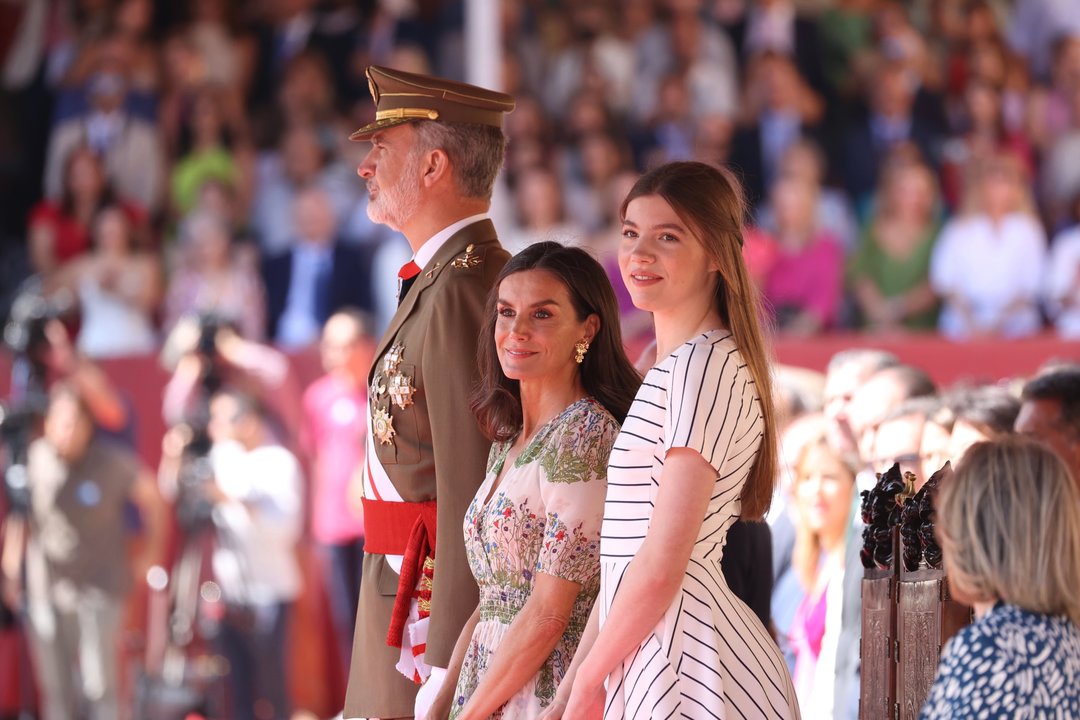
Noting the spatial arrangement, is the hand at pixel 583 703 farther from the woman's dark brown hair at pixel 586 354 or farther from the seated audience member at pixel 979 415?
the seated audience member at pixel 979 415

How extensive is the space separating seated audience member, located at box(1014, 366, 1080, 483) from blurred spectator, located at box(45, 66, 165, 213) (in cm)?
689

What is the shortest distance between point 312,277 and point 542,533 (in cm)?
619

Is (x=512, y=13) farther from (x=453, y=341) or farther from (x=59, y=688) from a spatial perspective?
(x=453, y=341)

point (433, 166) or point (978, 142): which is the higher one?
point (978, 142)

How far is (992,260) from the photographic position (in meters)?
7.41

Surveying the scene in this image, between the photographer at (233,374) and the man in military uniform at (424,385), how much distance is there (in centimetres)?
502

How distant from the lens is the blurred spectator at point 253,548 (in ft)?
25.2

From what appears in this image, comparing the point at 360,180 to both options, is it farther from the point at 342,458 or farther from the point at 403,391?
the point at 403,391

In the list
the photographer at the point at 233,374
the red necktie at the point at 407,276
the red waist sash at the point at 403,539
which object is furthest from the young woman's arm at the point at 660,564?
the photographer at the point at 233,374

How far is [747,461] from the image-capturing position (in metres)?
2.45

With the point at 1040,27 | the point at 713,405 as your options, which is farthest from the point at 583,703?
the point at 1040,27

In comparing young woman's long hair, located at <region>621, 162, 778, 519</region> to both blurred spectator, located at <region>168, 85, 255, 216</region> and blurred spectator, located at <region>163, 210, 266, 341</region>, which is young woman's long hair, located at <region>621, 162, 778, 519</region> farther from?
blurred spectator, located at <region>168, 85, 255, 216</region>

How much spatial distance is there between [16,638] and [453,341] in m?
5.76

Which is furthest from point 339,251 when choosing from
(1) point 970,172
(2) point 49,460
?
(1) point 970,172
